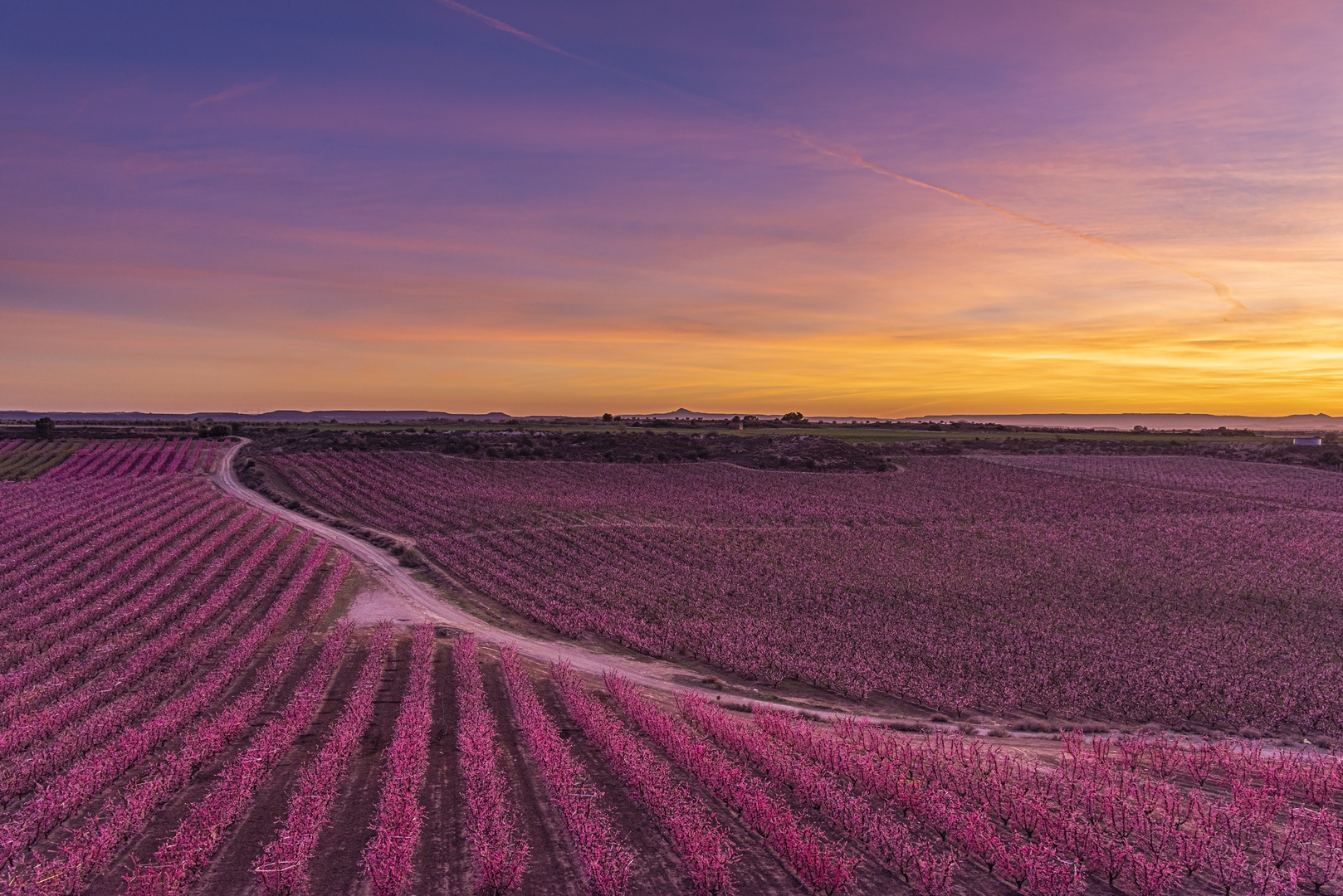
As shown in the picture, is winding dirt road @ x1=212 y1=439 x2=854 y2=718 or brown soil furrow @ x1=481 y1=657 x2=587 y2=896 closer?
brown soil furrow @ x1=481 y1=657 x2=587 y2=896

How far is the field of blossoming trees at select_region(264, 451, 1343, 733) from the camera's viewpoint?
19.0 metres

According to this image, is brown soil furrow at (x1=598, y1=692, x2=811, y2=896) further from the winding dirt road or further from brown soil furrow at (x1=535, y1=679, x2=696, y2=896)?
the winding dirt road

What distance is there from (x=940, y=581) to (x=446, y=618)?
19532mm

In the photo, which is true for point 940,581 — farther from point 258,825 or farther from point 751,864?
point 258,825

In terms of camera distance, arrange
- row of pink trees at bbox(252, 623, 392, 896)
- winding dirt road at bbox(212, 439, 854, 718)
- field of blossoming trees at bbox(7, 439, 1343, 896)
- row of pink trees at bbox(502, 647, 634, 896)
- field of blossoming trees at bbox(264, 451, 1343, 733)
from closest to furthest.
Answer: row of pink trees at bbox(252, 623, 392, 896) < row of pink trees at bbox(502, 647, 634, 896) < field of blossoming trees at bbox(7, 439, 1343, 896) < field of blossoming trees at bbox(264, 451, 1343, 733) < winding dirt road at bbox(212, 439, 854, 718)

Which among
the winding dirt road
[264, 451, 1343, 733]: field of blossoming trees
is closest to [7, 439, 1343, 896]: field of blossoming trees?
the winding dirt road

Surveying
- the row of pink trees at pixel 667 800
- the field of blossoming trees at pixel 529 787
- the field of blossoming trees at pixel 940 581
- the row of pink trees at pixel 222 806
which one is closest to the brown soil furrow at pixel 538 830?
the field of blossoming trees at pixel 529 787

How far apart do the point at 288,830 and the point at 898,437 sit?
399 ft

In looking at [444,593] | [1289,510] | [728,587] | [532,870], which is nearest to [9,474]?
[444,593]

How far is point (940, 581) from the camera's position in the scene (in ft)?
97.0

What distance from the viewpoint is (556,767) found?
1220 cm

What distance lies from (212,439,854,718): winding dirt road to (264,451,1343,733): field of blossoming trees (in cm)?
134

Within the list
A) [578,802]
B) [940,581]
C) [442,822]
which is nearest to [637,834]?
[578,802]

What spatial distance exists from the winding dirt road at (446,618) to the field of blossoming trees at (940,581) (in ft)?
4.40
